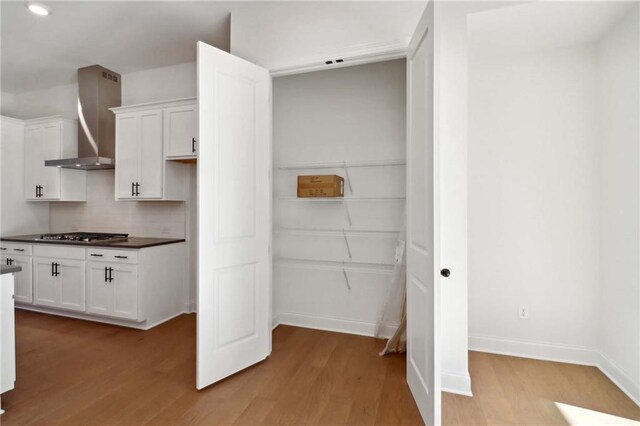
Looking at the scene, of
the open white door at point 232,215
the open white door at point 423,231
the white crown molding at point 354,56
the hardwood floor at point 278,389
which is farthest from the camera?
the white crown molding at point 354,56

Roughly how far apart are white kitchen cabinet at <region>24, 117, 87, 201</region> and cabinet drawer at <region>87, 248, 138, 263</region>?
1.33 meters

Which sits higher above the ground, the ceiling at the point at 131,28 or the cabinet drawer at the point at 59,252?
the ceiling at the point at 131,28

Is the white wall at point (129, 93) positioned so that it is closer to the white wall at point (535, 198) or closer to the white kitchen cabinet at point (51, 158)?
the white kitchen cabinet at point (51, 158)

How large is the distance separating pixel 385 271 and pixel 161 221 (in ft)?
9.43

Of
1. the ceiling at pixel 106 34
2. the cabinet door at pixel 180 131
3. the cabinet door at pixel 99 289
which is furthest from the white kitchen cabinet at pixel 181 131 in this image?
the cabinet door at pixel 99 289

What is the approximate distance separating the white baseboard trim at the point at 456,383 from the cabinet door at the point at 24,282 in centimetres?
472

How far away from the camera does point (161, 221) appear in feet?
13.2

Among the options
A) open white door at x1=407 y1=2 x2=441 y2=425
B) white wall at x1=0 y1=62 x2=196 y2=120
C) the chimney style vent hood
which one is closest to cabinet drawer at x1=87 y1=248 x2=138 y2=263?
the chimney style vent hood

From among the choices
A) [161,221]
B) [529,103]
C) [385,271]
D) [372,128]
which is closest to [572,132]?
[529,103]

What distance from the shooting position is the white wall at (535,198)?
260 cm

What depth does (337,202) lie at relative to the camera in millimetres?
3305

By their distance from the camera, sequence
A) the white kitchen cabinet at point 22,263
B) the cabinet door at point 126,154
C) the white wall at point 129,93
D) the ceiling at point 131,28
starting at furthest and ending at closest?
1. the white wall at point 129,93
2. the white kitchen cabinet at point 22,263
3. the cabinet door at point 126,154
4. the ceiling at point 131,28

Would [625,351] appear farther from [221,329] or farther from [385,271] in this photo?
[221,329]

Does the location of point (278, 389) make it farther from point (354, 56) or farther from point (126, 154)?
point (126, 154)
